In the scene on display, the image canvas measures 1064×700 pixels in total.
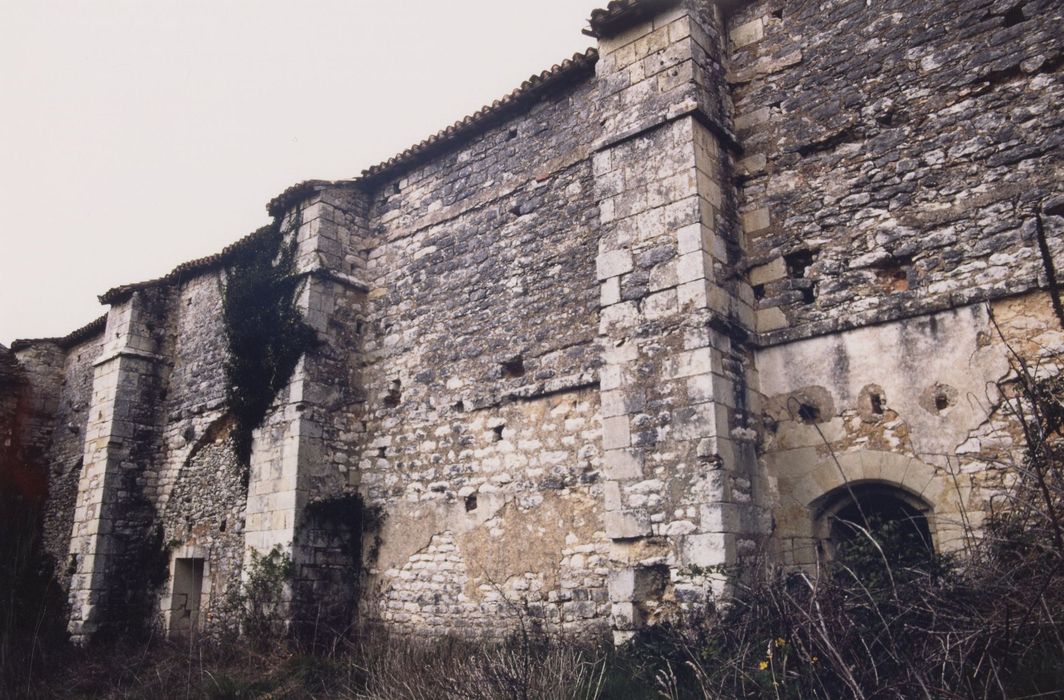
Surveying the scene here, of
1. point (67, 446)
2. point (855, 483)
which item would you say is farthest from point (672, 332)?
point (67, 446)

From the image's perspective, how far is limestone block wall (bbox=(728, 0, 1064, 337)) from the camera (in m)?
6.38

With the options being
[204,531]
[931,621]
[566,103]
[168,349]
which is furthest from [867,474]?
[168,349]

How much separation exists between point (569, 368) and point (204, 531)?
6.38 metres

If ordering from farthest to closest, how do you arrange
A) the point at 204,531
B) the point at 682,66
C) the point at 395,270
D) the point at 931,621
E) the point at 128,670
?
1. the point at 204,531
2. the point at 395,270
3. the point at 128,670
4. the point at 682,66
5. the point at 931,621

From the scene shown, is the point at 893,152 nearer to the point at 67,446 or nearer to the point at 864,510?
the point at 864,510

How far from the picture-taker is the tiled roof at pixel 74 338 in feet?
52.7

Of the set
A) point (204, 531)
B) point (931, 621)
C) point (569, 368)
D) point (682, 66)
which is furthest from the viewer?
point (204, 531)

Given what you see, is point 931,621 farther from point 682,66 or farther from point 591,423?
point 682,66

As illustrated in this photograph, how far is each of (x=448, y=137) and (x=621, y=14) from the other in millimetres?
2929

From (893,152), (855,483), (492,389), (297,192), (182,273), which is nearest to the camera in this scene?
(855,483)

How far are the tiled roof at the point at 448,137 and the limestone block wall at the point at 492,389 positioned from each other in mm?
154

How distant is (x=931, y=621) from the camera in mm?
4832

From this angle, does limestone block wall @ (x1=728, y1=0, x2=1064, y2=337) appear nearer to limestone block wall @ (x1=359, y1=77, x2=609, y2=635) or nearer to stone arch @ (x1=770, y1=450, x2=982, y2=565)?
stone arch @ (x1=770, y1=450, x2=982, y2=565)

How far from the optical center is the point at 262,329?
35.6 feet
